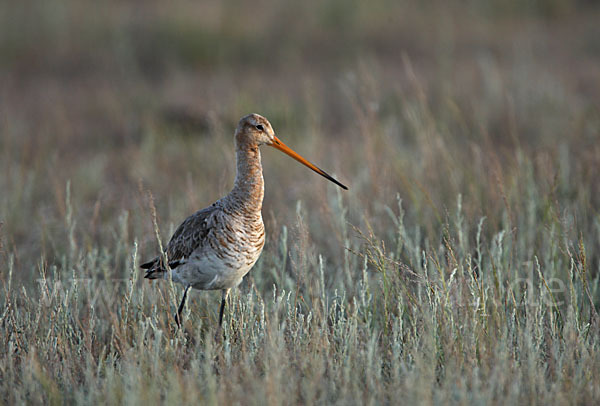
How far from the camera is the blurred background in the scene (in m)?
5.02

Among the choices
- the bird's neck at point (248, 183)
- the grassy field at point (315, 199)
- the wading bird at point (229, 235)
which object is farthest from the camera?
→ the bird's neck at point (248, 183)

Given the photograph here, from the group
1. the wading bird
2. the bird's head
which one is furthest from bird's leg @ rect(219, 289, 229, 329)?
the bird's head

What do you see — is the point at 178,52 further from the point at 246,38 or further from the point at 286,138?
the point at 286,138

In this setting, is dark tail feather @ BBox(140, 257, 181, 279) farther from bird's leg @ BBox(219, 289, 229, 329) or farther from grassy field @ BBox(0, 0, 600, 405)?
bird's leg @ BBox(219, 289, 229, 329)

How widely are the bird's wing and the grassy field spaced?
0.67 ft

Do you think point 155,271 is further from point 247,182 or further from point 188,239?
point 247,182

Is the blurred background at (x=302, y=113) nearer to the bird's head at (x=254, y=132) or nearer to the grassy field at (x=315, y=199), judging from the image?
the grassy field at (x=315, y=199)

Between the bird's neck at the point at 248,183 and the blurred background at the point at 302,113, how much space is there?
0.28 m

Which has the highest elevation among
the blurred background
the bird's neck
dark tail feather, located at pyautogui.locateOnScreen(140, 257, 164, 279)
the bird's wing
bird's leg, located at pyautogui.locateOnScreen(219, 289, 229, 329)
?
the blurred background

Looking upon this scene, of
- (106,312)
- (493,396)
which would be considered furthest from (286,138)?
(493,396)

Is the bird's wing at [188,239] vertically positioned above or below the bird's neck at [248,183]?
below

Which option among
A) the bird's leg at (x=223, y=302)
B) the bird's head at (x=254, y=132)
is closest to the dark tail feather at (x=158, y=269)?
the bird's leg at (x=223, y=302)

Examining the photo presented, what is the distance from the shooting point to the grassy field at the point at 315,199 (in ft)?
10.0

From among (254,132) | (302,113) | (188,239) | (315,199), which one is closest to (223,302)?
(188,239)
